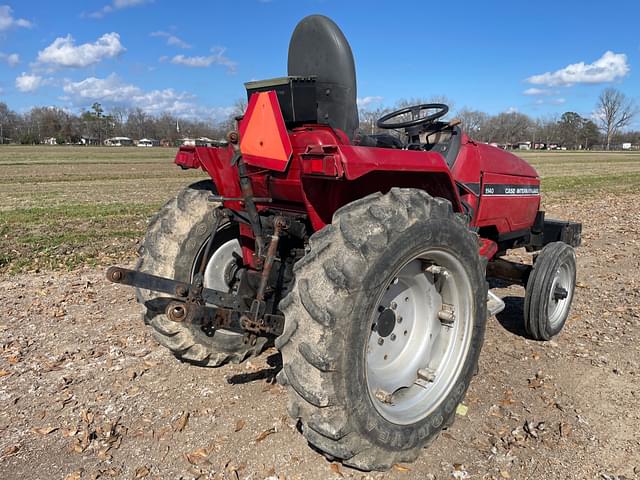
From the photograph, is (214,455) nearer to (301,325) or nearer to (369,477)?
(369,477)

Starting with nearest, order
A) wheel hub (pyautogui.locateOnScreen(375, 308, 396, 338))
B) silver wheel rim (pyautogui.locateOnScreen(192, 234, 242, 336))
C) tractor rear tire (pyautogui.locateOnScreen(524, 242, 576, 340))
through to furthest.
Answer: wheel hub (pyautogui.locateOnScreen(375, 308, 396, 338)) < silver wheel rim (pyautogui.locateOnScreen(192, 234, 242, 336)) < tractor rear tire (pyautogui.locateOnScreen(524, 242, 576, 340))

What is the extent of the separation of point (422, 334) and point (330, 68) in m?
1.75

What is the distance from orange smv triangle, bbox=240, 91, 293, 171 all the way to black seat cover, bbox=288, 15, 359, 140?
37cm

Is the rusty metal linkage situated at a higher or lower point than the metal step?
higher

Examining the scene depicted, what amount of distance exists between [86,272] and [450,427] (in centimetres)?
520

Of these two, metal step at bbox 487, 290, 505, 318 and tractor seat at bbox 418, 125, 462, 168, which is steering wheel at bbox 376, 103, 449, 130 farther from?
metal step at bbox 487, 290, 505, 318

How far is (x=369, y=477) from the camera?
2762 millimetres

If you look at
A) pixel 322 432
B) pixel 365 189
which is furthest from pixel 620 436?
pixel 365 189

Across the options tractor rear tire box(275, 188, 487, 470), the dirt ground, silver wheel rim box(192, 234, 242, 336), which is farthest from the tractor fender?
the dirt ground

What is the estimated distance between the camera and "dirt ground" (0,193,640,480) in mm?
2852

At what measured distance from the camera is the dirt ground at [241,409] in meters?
2.85

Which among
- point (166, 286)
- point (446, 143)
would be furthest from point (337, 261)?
point (446, 143)

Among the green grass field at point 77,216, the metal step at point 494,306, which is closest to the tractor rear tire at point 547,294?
the metal step at point 494,306

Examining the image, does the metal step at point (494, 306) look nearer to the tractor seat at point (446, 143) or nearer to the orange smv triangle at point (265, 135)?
the tractor seat at point (446, 143)
